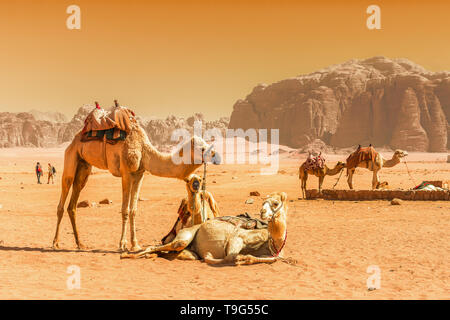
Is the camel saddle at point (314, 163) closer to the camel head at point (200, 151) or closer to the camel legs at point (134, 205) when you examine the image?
the camel legs at point (134, 205)

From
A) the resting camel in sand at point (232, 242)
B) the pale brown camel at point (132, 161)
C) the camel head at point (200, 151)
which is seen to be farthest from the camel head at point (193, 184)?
the resting camel in sand at point (232, 242)

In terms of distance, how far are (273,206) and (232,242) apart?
1.12 m

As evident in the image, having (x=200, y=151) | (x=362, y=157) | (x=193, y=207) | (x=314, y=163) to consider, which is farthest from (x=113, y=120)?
(x=362, y=157)

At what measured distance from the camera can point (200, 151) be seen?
26.5 feet

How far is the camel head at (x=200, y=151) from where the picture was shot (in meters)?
7.96

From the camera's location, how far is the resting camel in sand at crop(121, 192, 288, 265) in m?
7.37

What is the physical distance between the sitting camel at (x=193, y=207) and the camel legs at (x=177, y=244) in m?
0.31

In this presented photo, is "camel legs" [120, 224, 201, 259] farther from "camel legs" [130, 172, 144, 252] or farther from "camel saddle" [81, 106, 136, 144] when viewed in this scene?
"camel saddle" [81, 106, 136, 144]

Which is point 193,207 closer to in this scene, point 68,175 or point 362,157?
point 68,175

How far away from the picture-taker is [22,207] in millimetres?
18953

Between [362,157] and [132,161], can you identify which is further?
[362,157]

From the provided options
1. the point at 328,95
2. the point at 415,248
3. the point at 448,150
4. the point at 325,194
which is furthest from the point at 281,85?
the point at 415,248
